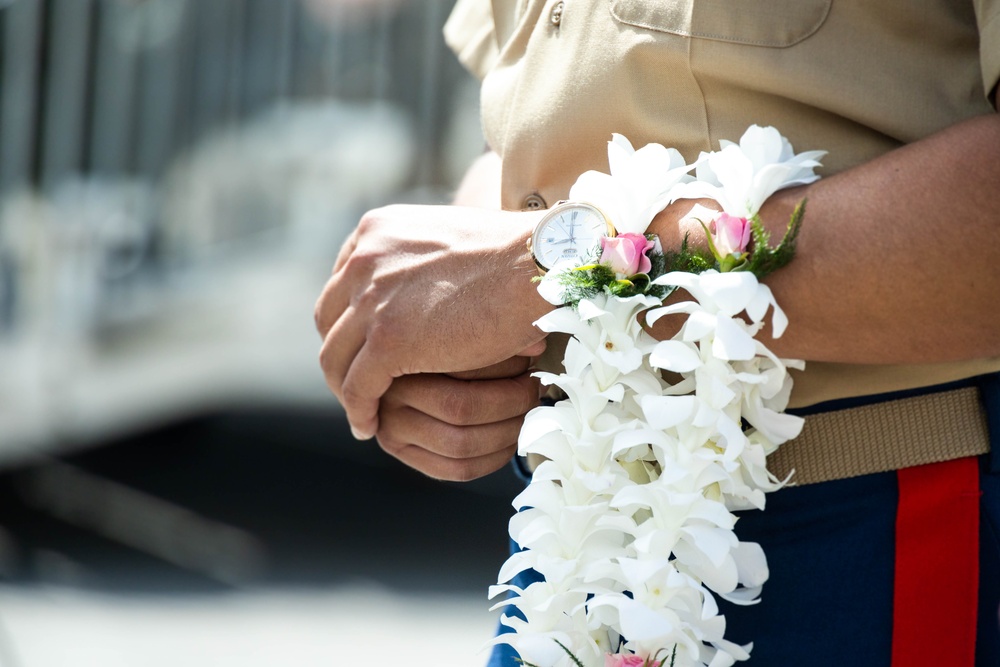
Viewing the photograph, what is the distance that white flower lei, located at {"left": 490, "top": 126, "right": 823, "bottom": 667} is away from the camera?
988 mm

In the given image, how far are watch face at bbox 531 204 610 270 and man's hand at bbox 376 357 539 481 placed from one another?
0.21 meters

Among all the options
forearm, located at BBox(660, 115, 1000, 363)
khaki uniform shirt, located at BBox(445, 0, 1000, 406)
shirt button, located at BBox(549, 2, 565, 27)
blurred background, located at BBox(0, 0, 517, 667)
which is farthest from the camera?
blurred background, located at BBox(0, 0, 517, 667)

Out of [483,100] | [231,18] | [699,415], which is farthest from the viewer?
[231,18]

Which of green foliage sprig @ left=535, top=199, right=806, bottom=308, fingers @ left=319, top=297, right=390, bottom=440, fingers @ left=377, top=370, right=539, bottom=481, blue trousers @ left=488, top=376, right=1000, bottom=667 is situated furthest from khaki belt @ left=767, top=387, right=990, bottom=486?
fingers @ left=319, top=297, right=390, bottom=440

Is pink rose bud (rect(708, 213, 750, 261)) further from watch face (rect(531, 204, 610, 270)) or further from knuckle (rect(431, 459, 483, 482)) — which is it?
knuckle (rect(431, 459, 483, 482))

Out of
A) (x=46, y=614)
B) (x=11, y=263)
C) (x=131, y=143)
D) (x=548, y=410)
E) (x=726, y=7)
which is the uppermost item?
(x=726, y=7)

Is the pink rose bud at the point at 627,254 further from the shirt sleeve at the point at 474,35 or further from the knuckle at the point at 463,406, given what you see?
the shirt sleeve at the point at 474,35

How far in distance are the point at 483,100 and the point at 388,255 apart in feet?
0.90

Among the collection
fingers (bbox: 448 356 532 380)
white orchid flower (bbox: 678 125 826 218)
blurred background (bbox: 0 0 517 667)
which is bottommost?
blurred background (bbox: 0 0 517 667)

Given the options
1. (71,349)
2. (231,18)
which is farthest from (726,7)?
(71,349)

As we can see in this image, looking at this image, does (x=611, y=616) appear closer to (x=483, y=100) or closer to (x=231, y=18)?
(x=483, y=100)

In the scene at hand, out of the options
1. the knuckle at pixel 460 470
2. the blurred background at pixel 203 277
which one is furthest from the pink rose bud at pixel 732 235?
the blurred background at pixel 203 277

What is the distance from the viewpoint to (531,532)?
1.07 metres

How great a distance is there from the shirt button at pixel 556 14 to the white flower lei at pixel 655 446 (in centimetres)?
20
